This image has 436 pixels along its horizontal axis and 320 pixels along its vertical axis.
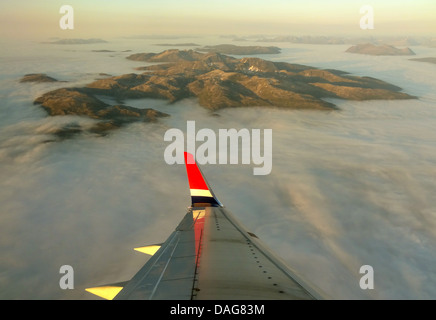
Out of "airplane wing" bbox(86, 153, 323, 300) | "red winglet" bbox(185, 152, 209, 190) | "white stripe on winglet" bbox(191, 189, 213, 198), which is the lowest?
"airplane wing" bbox(86, 153, 323, 300)

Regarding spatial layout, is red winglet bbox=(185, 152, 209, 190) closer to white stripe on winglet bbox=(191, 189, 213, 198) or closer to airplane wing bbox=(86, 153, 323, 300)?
white stripe on winglet bbox=(191, 189, 213, 198)

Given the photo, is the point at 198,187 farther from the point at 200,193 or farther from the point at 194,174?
the point at 194,174

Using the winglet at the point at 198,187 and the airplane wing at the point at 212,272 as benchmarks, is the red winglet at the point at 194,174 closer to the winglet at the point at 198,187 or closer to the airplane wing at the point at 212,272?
the winglet at the point at 198,187

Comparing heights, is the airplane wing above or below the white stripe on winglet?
below

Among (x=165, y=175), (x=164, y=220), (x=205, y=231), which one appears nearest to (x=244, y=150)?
(x=165, y=175)

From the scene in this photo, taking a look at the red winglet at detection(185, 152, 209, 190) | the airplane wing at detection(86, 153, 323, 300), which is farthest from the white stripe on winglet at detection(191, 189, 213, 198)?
the airplane wing at detection(86, 153, 323, 300)

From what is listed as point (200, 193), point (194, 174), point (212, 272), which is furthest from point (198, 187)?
point (212, 272)
